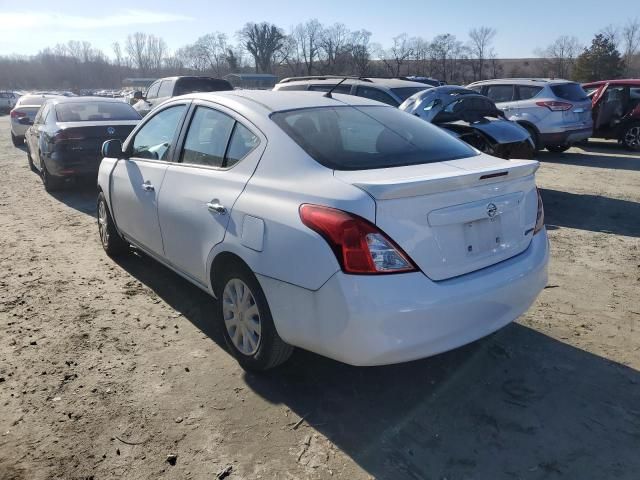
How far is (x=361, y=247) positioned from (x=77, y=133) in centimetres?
727

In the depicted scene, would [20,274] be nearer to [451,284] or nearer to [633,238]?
[451,284]

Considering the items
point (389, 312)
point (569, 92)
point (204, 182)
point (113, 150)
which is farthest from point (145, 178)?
point (569, 92)

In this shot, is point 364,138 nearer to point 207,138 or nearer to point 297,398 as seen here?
point 207,138

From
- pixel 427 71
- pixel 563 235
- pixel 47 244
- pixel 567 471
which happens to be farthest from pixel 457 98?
pixel 427 71

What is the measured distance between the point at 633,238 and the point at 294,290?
4.97 metres

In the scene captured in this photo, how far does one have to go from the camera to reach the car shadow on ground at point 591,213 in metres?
6.56

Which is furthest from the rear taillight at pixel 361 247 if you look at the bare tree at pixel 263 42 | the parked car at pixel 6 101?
the bare tree at pixel 263 42

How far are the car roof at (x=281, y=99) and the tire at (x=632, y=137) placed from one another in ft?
39.3

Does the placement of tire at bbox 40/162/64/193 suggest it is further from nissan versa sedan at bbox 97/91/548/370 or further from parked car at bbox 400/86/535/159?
nissan versa sedan at bbox 97/91/548/370

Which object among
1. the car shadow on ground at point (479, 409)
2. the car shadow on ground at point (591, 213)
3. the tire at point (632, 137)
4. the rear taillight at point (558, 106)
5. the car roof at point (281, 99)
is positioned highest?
the car roof at point (281, 99)

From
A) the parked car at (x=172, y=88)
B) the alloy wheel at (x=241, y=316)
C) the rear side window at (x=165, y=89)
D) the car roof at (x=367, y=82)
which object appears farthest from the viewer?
the rear side window at (x=165, y=89)

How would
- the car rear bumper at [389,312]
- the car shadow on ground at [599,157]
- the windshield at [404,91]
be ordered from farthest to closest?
the car shadow on ground at [599,157], the windshield at [404,91], the car rear bumper at [389,312]

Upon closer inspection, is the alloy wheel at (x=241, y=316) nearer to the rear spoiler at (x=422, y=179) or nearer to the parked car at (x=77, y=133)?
the rear spoiler at (x=422, y=179)

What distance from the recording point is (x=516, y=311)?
10.2 ft
